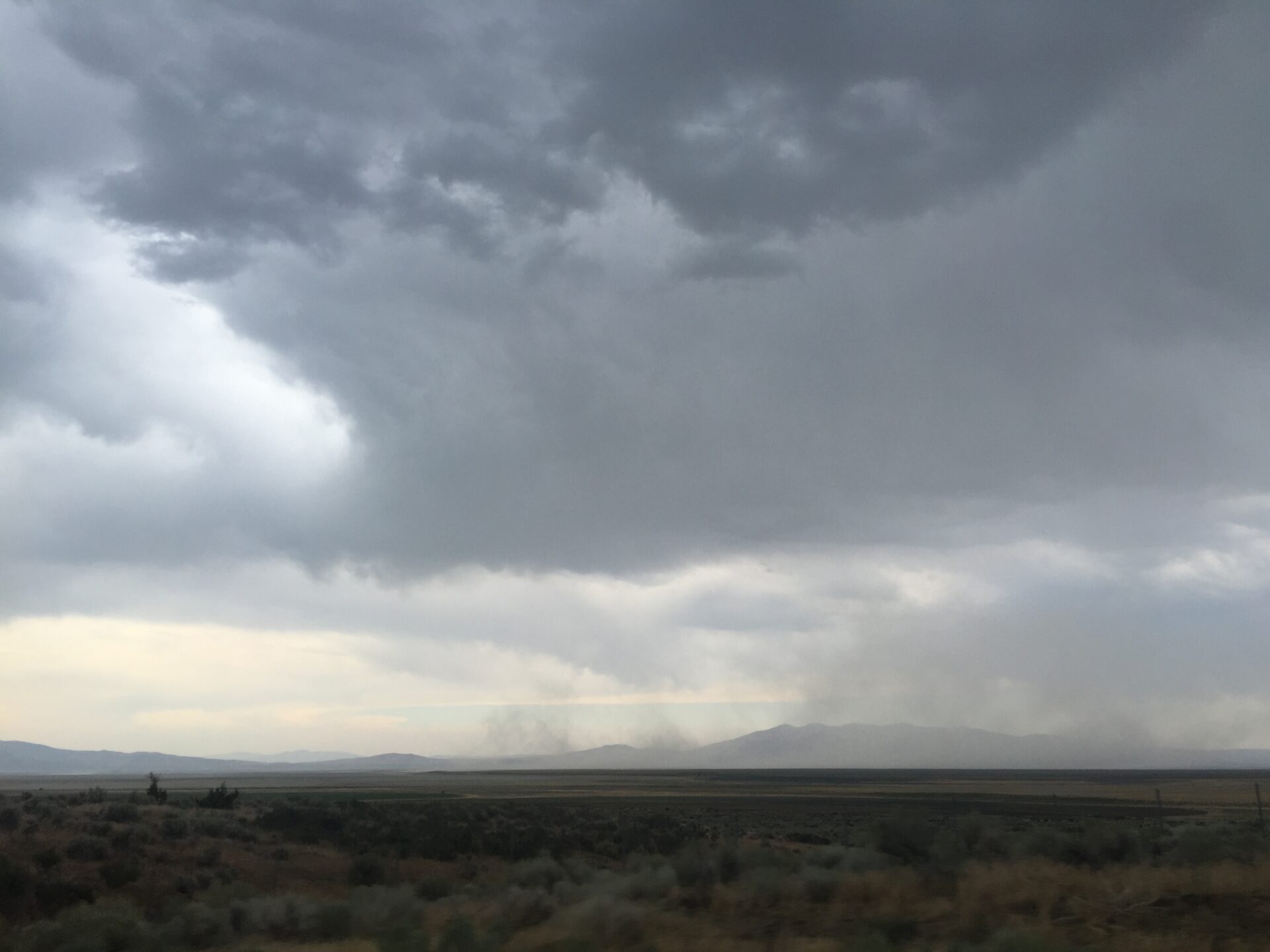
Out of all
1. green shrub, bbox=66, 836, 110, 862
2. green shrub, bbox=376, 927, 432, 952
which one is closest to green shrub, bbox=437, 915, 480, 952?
green shrub, bbox=376, 927, 432, 952

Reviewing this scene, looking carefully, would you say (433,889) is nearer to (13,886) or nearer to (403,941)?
(403,941)

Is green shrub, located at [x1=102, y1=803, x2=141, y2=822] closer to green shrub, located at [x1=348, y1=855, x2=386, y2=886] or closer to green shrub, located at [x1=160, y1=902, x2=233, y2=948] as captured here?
green shrub, located at [x1=348, y1=855, x2=386, y2=886]

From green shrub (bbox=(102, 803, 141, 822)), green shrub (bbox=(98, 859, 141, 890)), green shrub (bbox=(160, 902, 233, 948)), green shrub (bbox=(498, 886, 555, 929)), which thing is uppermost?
green shrub (bbox=(498, 886, 555, 929))

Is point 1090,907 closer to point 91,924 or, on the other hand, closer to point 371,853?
point 91,924

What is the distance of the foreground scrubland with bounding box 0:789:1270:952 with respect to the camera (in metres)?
15.5

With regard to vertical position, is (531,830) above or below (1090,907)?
below

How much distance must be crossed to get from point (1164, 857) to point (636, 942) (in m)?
13.8

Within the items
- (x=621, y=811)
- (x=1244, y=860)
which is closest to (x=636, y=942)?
(x=1244, y=860)

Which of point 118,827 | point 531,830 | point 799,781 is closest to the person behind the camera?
point 118,827

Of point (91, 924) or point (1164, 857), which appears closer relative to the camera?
point (91, 924)

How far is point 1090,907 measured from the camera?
1653 cm

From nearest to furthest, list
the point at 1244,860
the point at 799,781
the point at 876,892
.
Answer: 1. the point at 876,892
2. the point at 1244,860
3. the point at 799,781

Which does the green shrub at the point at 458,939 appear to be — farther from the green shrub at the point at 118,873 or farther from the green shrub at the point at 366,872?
the green shrub at the point at 366,872

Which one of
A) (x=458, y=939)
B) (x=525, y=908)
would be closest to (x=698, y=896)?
(x=525, y=908)
